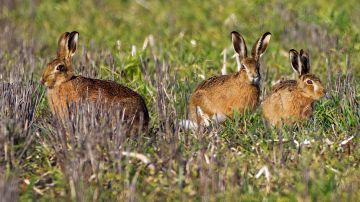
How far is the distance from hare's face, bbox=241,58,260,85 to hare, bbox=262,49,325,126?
0.21 meters

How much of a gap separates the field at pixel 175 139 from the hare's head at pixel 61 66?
160 mm

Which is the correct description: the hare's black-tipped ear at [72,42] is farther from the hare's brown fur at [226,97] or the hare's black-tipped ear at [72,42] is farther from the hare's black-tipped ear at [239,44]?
the hare's black-tipped ear at [239,44]

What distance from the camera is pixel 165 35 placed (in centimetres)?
1120

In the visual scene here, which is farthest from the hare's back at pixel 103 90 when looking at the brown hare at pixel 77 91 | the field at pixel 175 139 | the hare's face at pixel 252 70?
the hare's face at pixel 252 70

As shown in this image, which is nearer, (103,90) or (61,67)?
(103,90)

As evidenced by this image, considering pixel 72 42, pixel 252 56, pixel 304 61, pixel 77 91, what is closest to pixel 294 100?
pixel 304 61

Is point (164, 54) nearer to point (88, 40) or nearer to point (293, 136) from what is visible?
point (88, 40)

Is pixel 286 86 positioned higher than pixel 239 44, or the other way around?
pixel 239 44

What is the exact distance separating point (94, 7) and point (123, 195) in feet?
26.2

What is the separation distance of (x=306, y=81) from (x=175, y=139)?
1.69 meters

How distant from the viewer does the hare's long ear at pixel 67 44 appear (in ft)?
24.2

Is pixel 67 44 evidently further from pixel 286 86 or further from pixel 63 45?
pixel 286 86

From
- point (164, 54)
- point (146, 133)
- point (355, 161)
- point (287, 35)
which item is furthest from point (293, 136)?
point (287, 35)

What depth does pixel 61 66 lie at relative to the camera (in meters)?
7.26
